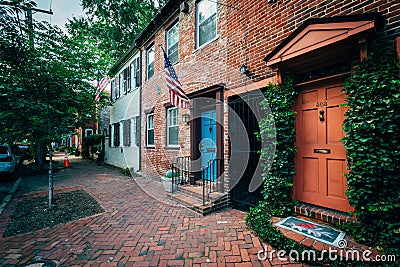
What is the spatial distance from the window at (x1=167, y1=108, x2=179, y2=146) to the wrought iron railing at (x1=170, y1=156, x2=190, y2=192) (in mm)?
914

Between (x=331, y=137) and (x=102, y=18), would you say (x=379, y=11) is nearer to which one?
(x=331, y=137)

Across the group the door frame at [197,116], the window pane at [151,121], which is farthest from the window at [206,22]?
the window pane at [151,121]

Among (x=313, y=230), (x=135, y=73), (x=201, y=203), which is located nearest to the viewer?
(x=313, y=230)

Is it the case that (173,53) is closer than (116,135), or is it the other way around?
(173,53)

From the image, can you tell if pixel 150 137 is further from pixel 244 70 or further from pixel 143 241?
pixel 143 241

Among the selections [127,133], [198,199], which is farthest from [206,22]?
[127,133]

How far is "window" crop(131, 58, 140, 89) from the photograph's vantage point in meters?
10.1

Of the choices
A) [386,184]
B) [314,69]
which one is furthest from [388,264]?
[314,69]

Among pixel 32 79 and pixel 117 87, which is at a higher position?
pixel 117 87

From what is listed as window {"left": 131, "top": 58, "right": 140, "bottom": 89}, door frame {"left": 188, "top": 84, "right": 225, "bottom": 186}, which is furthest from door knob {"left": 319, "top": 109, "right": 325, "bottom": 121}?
window {"left": 131, "top": 58, "right": 140, "bottom": 89}

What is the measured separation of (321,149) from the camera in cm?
315

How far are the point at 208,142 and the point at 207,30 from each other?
3378 millimetres

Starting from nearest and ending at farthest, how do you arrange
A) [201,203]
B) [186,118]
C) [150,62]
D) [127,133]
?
[201,203]
[186,118]
[150,62]
[127,133]

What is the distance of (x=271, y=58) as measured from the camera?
3.51 m
